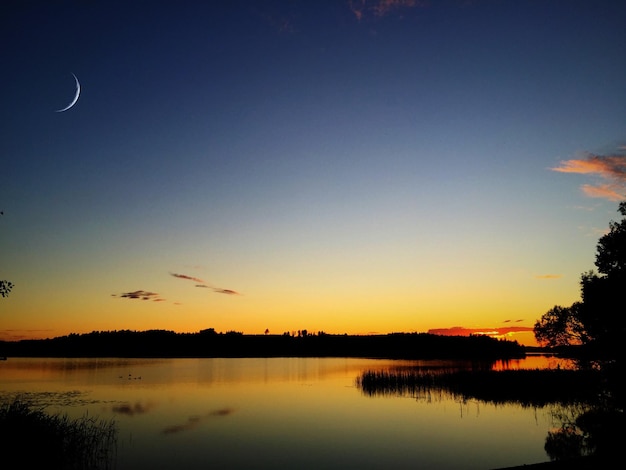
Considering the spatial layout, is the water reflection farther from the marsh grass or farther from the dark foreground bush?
the dark foreground bush

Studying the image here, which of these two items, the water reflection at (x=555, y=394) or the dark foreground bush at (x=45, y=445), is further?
the water reflection at (x=555, y=394)

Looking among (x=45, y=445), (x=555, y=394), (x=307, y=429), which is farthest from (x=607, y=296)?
(x=45, y=445)

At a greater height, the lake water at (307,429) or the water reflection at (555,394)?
the water reflection at (555,394)

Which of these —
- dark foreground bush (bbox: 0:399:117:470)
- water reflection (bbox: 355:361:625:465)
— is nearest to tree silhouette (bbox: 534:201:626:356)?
water reflection (bbox: 355:361:625:465)

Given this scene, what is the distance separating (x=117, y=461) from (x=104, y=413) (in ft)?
52.1

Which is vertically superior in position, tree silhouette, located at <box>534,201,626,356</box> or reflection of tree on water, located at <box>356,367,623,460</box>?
tree silhouette, located at <box>534,201,626,356</box>

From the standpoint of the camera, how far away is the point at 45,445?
72.6 ft

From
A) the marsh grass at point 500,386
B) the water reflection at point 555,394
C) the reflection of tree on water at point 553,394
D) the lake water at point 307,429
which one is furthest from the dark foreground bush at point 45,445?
the marsh grass at point 500,386

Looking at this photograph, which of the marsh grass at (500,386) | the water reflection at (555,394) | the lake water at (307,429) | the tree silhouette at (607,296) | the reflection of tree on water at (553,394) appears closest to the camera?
the lake water at (307,429)

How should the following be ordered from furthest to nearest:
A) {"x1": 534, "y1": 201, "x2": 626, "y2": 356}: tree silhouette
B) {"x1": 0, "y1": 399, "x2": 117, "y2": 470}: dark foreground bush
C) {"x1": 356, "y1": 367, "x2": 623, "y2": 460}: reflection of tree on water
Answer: {"x1": 534, "y1": 201, "x2": 626, "y2": 356}: tree silhouette, {"x1": 356, "y1": 367, "x2": 623, "y2": 460}: reflection of tree on water, {"x1": 0, "y1": 399, "x2": 117, "y2": 470}: dark foreground bush

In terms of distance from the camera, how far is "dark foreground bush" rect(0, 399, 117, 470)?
20.7 m

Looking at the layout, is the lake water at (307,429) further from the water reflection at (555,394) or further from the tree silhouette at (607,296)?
the tree silhouette at (607,296)

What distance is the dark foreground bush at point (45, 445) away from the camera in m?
20.7

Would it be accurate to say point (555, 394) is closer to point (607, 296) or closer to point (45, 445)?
point (607, 296)
